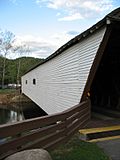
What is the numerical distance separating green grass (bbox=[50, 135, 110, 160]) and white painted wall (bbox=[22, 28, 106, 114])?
3.21 meters

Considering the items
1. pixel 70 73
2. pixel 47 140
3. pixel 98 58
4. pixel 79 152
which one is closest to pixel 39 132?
pixel 47 140

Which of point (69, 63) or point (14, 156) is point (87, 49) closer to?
point (69, 63)

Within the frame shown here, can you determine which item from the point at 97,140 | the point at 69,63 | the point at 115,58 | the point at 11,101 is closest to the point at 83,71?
the point at 69,63

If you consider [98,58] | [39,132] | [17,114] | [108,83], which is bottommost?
[17,114]

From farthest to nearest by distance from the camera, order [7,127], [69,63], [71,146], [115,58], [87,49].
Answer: [115,58] < [69,63] < [87,49] < [71,146] < [7,127]

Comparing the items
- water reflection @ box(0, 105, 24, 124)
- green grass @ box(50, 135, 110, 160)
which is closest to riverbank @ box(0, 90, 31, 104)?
water reflection @ box(0, 105, 24, 124)

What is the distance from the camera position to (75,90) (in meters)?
11.1

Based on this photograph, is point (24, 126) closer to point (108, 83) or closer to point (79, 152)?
point (79, 152)

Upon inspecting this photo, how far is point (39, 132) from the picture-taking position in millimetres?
6105

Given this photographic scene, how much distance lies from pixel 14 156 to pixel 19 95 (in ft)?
144

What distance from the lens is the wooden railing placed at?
5102mm

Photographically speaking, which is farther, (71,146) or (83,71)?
(83,71)

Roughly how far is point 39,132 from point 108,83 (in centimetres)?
1104

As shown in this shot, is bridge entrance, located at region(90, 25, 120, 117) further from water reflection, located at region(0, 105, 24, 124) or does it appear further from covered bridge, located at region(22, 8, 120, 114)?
water reflection, located at region(0, 105, 24, 124)
